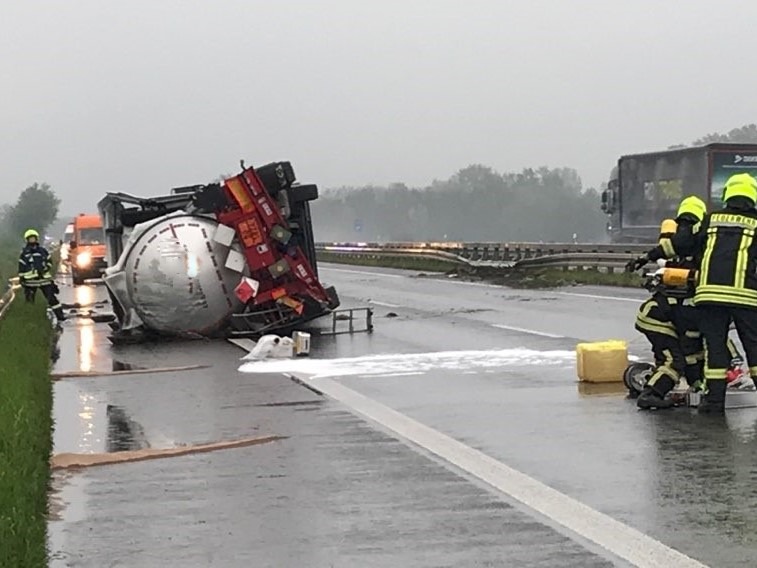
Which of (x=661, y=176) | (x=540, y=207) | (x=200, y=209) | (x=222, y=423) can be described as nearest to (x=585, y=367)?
(x=222, y=423)

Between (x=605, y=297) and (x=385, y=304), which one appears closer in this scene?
(x=605, y=297)

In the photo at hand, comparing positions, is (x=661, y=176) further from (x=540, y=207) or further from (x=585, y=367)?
(x=540, y=207)

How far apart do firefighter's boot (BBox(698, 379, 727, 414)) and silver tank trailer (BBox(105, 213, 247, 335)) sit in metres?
10.4

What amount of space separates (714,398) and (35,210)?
11763 centimetres

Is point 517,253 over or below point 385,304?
over

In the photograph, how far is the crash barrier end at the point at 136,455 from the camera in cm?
931

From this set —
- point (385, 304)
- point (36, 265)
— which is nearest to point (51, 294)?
point (36, 265)

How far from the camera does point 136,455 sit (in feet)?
31.5

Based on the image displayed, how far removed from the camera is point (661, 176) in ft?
150

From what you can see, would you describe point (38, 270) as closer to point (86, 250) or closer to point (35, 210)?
point (86, 250)

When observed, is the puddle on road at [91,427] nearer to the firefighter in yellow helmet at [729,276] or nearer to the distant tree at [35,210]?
the firefighter in yellow helmet at [729,276]

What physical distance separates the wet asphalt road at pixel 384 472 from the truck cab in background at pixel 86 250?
96.7 ft

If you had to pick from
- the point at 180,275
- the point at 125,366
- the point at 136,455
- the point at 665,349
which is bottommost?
the point at 125,366

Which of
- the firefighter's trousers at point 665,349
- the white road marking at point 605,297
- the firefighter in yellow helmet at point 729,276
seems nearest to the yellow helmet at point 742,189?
the firefighter in yellow helmet at point 729,276
